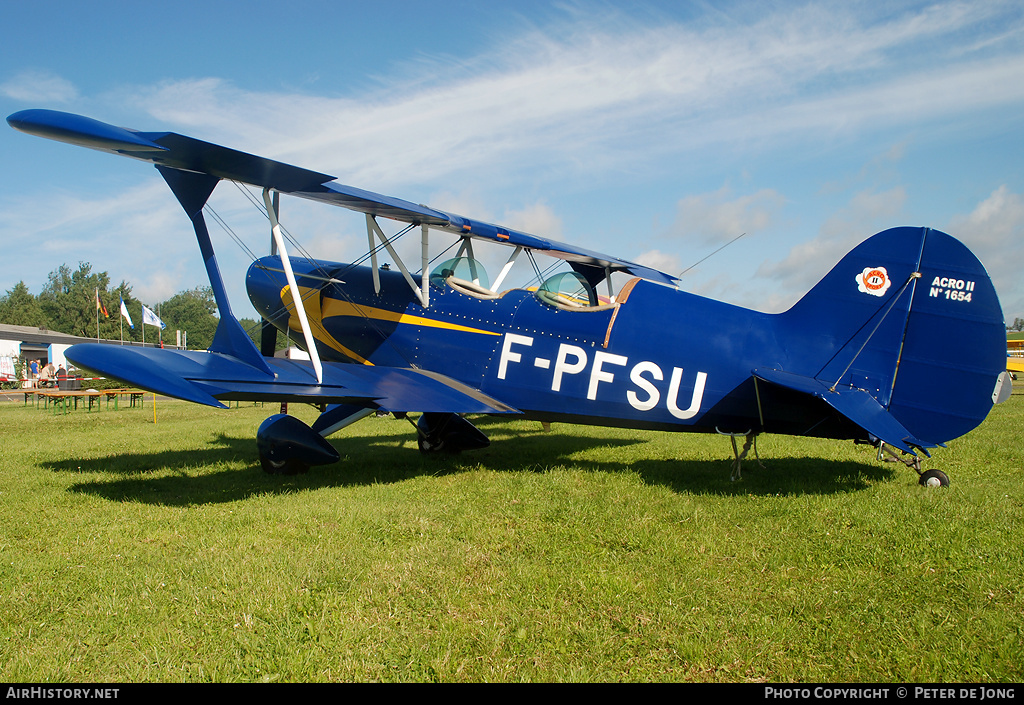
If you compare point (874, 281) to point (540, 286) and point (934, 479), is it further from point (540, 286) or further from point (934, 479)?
point (540, 286)

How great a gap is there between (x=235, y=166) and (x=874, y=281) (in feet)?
22.3

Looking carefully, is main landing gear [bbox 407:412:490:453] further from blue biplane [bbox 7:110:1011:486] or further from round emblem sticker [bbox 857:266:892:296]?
round emblem sticker [bbox 857:266:892:296]

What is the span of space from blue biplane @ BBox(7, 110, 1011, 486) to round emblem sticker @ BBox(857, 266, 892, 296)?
0.05 ft

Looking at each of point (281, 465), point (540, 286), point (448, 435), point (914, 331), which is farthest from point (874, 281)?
point (281, 465)

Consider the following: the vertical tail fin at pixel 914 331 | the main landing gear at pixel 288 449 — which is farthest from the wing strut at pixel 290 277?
the vertical tail fin at pixel 914 331

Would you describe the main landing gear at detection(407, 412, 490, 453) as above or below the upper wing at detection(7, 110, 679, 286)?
below

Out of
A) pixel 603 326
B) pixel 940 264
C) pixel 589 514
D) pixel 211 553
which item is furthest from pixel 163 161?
pixel 940 264

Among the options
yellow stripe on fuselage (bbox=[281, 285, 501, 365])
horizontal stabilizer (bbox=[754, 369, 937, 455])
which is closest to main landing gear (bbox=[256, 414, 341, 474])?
yellow stripe on fuselage (bbox=[281, 285, 501, 365])

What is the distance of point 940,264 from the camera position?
222 inches

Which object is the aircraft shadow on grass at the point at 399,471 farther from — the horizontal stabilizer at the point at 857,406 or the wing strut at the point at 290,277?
the wing strut at the point at 290,277

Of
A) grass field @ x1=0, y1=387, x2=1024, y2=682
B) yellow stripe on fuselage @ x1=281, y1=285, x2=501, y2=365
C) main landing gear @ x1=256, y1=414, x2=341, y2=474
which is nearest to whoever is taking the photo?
grass field @ x1=0, y1=387, x2=1024, y2=682

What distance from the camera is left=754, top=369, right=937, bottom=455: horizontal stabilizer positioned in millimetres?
5199

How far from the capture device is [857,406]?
5.51m

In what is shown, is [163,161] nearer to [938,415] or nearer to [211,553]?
[211,553]
